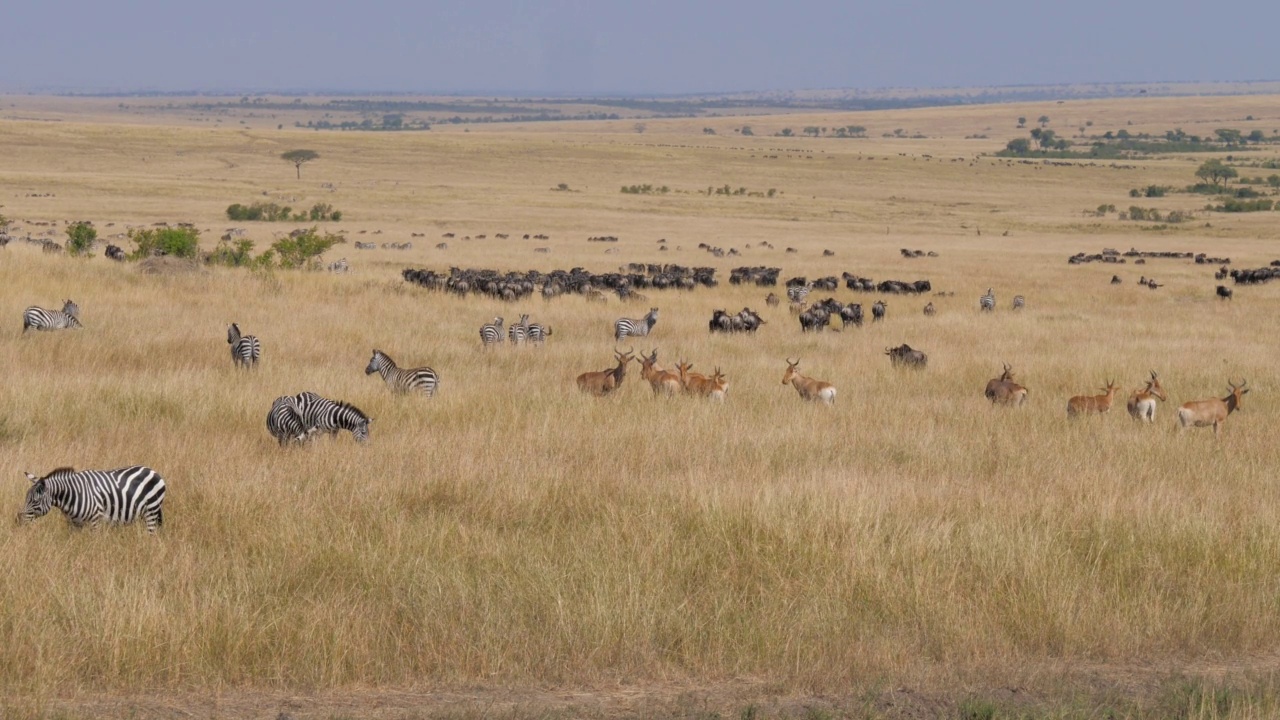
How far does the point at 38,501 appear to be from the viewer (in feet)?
27.0

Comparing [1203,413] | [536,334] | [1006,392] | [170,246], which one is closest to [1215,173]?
[170,246]

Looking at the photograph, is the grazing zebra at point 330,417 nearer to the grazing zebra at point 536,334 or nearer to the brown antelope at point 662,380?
the brown antelope at point 662,380

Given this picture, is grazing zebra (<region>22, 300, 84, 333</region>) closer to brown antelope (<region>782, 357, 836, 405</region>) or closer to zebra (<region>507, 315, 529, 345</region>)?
zebra (<region>507, 315, 529, 345</region>)

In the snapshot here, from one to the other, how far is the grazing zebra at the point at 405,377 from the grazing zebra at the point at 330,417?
118 inches

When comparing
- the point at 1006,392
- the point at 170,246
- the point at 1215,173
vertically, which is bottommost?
the point at 170,246

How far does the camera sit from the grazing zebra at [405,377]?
14961 millimetres

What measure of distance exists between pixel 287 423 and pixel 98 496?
126 inches

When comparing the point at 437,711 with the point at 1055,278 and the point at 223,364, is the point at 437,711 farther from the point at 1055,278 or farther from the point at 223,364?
the point at 1055,278

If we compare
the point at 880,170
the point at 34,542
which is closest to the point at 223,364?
the point at 34,542

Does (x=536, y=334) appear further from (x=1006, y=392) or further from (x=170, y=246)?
(x=170, y=246)

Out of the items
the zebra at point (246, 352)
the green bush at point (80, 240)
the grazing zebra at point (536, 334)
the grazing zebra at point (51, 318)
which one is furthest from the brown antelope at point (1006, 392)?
the green bush at point (80, 240)

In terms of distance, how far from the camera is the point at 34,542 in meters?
7.91

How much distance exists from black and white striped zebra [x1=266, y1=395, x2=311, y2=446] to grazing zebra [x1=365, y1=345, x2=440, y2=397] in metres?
3.25

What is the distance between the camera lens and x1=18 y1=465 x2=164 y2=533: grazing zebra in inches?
325
